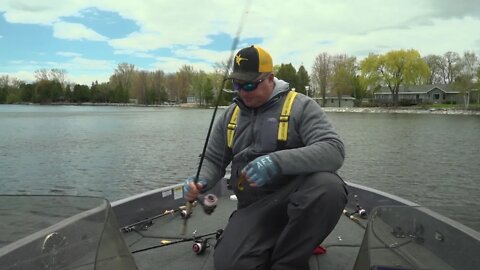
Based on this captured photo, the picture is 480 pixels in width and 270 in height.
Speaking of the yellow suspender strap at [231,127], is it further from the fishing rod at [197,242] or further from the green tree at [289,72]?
the green tree at [289,72]

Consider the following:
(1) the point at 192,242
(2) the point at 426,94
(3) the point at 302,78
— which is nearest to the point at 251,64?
(1) the point at 192,242

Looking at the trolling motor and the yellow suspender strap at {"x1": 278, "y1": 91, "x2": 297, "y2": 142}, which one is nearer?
the yellow suspender strap at {"x1": 278, "y1": 91, "x2": 297, "y2": 142}

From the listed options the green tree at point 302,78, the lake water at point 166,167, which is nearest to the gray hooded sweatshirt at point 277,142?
the lake water at point 166,167

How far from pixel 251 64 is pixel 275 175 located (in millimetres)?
856

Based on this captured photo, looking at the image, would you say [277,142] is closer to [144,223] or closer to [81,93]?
[144,223]

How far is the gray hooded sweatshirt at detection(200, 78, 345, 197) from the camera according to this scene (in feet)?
9.67

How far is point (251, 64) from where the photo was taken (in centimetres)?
314

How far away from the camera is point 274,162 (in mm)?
2889

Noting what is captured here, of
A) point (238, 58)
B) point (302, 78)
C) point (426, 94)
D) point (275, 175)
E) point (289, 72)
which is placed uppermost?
point (289, 72)

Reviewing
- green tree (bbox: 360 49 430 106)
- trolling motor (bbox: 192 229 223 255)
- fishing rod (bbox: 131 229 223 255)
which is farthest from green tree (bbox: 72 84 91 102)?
trolling motor (bbox: 192 229 223 255)

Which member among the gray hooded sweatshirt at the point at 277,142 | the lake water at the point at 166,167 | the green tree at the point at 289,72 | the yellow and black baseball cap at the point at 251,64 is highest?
the green tree at the point at 289,72

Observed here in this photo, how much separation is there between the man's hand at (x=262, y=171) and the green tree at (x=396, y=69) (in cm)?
9541

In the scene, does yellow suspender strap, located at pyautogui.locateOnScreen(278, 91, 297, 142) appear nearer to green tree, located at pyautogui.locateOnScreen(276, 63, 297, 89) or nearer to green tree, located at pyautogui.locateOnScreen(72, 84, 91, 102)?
green tree, located at pyautogui.locateOnScreen(276, 63, 297, 89)

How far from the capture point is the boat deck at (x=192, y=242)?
3.67m
